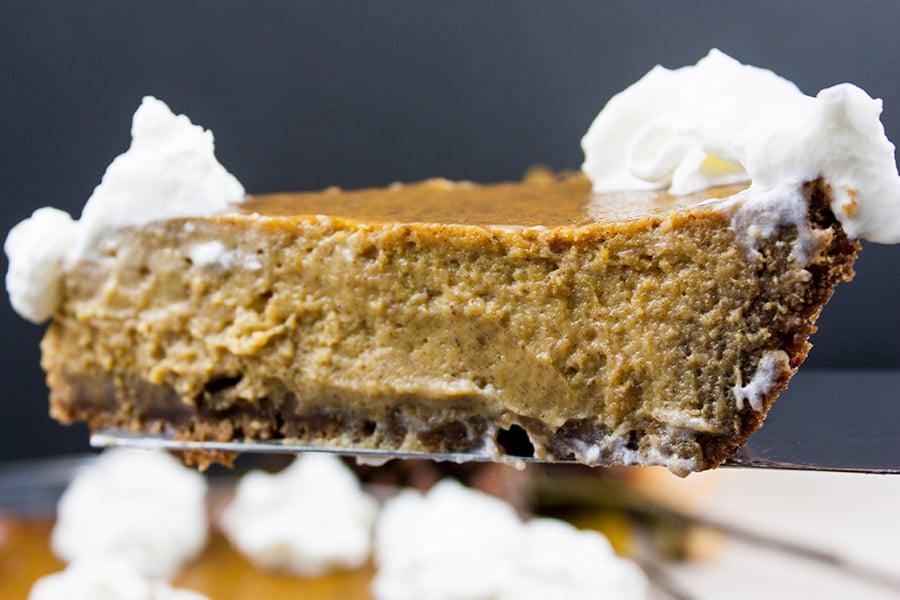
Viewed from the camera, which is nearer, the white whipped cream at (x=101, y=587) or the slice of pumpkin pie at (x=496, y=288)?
the slice of pumpkin pie at (x=496, y=288)

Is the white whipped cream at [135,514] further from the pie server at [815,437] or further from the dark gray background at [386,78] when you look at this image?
the pie server at [815,437]

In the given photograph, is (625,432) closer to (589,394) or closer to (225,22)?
(589,394)

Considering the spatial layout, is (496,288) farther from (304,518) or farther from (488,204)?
(304,518)

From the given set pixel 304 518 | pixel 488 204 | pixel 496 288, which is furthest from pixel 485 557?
pixel 496 288

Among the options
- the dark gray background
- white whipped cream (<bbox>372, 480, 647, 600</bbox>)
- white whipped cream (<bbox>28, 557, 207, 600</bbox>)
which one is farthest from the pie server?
the dark gray background

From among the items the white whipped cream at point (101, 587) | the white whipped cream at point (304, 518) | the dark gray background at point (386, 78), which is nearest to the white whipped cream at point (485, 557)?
the white whipped cream at point (304, 518)

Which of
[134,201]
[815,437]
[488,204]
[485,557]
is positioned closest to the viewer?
[815,437]

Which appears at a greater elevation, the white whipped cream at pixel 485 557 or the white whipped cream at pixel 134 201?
the white whipped cream at pixel 134 201
